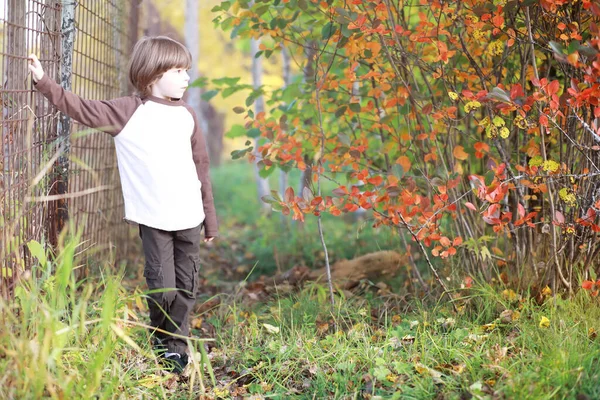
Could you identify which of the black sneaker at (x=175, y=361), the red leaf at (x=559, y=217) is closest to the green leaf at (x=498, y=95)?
the red leaf at (x=559, y=217)

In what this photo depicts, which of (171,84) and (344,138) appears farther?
(344,138)

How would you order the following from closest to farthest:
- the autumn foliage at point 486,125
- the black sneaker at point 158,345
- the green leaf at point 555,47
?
the green leaf at point 555,47
the autumn foliage at point 486,125
the black sneaker at point 158,345

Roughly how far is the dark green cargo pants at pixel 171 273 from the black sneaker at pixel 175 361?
0.03m

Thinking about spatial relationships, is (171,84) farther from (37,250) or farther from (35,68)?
(37,250)

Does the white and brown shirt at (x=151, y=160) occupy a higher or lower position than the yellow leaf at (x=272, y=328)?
higher

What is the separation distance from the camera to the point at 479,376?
2668mm

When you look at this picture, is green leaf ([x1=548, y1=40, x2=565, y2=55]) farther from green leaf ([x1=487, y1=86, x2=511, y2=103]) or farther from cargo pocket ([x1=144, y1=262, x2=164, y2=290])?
cargo pocket ([x1=144, y1=262, x2=164, y2=290])

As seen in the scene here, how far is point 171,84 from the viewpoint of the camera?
10.2 feet

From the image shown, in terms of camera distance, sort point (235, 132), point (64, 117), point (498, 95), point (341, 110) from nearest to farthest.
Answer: point (498, 95), point (64, 117), point (341, 110), point (235, 132)

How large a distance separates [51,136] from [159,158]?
734 mm

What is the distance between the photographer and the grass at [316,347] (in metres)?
2.35

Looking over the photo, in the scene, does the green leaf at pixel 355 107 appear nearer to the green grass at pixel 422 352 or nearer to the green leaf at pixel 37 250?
the green grass at pixel 422 352

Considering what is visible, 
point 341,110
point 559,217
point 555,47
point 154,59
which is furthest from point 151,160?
point 559,217

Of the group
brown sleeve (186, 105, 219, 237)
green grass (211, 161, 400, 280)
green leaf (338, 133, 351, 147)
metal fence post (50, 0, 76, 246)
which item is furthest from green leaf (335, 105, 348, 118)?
metal fence post (50, 0, 76, 246)
